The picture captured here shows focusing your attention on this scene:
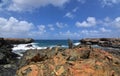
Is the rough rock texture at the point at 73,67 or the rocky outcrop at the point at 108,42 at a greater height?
the rough rock texture at the point at 73,67

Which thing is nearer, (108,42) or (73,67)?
(73,67)

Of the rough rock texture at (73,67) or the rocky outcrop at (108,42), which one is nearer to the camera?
the rough rock texture at (73,67)

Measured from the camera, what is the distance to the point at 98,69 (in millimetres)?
11023

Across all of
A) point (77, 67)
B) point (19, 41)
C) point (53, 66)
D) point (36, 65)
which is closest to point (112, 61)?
point (77, 67)

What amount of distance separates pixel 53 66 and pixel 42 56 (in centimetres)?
290

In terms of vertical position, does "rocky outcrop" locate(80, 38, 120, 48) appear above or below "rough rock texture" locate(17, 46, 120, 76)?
below

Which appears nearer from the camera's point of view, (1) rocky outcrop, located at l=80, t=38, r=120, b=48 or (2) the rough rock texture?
(2) the rough rock texture

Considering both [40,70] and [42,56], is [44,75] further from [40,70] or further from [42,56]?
[42,56]

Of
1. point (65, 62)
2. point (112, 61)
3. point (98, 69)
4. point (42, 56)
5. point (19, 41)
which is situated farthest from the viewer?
point (19, 41)

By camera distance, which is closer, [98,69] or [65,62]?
[98,69]

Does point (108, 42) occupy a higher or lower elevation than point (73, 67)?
lower

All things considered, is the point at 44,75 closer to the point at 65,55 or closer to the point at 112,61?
the point at 65,55

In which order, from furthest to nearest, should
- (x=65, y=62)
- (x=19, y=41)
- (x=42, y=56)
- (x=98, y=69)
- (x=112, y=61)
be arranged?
(x=19, y=41), (x=42, y=56), (x=112, y=61), (x=65, y=62), (x=98, y=69)

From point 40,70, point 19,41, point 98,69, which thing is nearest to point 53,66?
point 40,70
